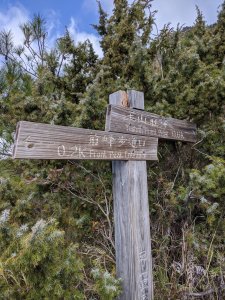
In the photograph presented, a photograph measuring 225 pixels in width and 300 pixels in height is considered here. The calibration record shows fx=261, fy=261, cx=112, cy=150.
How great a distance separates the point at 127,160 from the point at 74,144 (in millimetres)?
490

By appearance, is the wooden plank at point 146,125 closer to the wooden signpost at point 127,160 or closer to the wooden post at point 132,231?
the wooden signpost at point 127,160

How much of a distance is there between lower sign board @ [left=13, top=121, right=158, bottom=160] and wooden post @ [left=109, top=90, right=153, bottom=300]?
131mm

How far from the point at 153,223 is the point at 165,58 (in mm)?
2052

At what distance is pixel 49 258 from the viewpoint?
1.26 meters

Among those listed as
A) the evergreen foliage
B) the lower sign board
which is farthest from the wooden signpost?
the evergreen foliage

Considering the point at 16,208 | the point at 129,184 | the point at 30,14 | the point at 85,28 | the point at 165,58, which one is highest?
the point at 30,14

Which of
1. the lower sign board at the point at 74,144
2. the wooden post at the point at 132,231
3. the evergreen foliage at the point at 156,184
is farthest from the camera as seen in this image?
the evergreen foliage at the point at 156,184

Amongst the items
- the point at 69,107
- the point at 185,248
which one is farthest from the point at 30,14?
the point at 185,248

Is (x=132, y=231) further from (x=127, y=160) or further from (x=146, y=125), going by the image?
(x=146, y=125)

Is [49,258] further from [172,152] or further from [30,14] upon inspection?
[30,14]

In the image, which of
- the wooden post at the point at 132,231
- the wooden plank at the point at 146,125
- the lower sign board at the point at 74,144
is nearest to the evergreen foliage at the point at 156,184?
the wooden post at the point at 132,231

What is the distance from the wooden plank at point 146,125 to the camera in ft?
6.27

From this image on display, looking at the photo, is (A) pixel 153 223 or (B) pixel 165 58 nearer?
(A) pixel 153 223

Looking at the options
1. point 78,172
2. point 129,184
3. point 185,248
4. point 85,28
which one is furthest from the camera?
point 85,28
